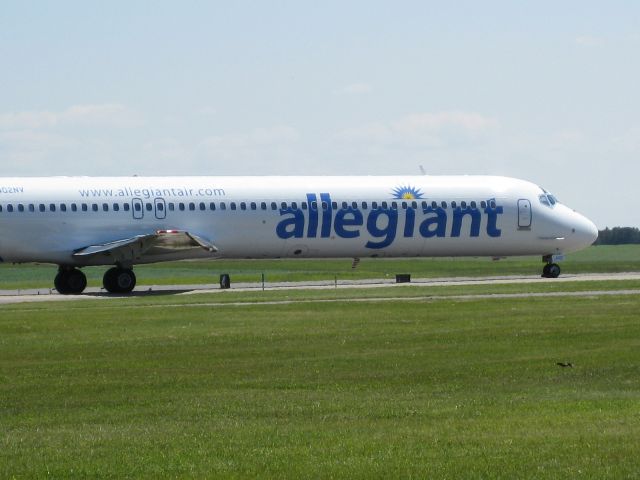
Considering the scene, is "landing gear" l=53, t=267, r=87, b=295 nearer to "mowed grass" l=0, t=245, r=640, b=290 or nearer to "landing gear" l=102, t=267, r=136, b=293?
"landing gear" l=102, t=267, r=136, b=293

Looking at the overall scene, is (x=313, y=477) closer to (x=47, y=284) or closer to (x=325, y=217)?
(x=325, y=217)

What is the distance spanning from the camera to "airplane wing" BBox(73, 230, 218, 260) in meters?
42.9

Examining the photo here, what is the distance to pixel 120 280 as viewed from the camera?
44.1 metres

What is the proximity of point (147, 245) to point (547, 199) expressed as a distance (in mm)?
16342

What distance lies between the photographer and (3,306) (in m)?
37.3

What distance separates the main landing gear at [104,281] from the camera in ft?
145

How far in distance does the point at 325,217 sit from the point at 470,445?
33.4 meters

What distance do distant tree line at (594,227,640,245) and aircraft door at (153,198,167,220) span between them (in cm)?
11188

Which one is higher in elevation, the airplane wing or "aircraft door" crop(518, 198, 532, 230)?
"aircraft door" crop(518, 198, 532, 230)

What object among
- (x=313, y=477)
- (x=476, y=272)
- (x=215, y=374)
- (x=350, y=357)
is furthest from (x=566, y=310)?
(x=476, y=272)

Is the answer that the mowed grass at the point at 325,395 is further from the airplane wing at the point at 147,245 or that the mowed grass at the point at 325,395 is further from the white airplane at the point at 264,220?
the white airplane at the point at 264,220

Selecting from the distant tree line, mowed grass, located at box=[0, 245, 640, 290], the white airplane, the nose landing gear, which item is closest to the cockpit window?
the white airplane

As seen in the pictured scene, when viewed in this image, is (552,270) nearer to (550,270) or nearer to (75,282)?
(550,270)

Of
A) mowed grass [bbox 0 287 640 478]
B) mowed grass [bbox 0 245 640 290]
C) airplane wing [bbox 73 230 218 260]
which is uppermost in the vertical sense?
airplane wing [bbox 73 230 218 260]
